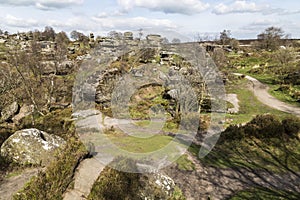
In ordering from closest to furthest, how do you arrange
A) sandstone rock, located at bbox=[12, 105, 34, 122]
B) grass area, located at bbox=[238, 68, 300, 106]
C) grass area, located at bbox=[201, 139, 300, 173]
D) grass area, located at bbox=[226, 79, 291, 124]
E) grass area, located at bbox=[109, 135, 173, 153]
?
grass area, located at bbox=[201, 139, 300, 173], grass area, located at bbox=[109, 135, 173, 153], grass area, located at bbox=[226, 79, 291, 124], sandstone rock, located at bbox=[12, 105, 34, 122], grass area, located at bbox=[238, 68, 300, 106]

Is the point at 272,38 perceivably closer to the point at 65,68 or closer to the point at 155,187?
the point at 65,68

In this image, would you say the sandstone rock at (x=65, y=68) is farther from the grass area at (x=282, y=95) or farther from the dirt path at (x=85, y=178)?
the dirt path at (x=85, y=178)

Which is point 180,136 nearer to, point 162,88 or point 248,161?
point 248,161

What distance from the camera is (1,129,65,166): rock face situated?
10398 millimetres

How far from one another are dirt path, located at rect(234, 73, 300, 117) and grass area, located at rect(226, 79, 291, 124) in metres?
Answer: 0.68


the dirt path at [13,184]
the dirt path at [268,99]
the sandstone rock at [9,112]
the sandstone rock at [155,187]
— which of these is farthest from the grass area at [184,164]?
the sandstone rock at [9,112]

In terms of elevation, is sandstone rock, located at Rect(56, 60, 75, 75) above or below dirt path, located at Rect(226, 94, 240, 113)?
above

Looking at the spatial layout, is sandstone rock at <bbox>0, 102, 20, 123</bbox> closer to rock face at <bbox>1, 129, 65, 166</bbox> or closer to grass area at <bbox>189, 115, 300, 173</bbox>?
rock face at <bbox>1, 129, 65, 166</bbox>

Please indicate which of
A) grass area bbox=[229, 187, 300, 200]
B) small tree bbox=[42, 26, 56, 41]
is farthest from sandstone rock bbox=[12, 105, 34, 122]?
small tree bbox=[42, 26, 56, 41]

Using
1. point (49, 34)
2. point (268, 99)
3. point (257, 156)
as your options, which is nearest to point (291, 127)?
point (257, 156)

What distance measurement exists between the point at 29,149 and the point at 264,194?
30.8ft

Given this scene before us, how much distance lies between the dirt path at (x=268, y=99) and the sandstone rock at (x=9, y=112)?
2340 cm

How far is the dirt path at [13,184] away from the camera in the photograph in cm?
823

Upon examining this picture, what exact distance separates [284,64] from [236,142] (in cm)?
2930
